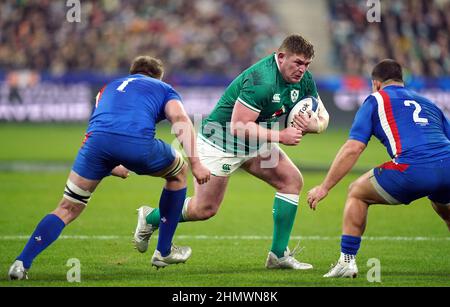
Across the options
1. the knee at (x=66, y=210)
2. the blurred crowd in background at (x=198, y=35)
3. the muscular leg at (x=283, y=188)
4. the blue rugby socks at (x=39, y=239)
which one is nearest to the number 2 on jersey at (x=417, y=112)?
the muscular leg at (x=283, y=188)

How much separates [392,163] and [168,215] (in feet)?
7.17

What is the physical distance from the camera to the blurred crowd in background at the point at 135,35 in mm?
28125

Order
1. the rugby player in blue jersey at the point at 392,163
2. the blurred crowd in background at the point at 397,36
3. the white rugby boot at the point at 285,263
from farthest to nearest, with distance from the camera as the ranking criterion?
the blurred crowd in background at the point at 397,36, the white rugby boot at the point at 285,263, the rugby player in blue jersey at the point at 392,163

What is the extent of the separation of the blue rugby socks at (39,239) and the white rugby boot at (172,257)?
1.16 m

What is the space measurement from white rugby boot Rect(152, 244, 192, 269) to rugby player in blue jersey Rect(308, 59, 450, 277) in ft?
4.77

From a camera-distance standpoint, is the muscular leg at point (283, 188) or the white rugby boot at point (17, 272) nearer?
the white rugby boot at point (17, 272)

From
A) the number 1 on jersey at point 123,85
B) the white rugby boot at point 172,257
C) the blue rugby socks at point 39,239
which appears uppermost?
the number 1 on jersey at point 123,85

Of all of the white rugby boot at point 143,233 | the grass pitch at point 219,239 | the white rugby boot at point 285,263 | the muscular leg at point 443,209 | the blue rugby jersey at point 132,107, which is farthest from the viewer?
the white rugby boot at point 143,233

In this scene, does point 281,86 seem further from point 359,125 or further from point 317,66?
point 317,66

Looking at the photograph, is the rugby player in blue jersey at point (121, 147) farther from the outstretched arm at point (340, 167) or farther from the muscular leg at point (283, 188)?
the muscular leg at point (283, 188)

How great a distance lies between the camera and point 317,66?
103 feet
